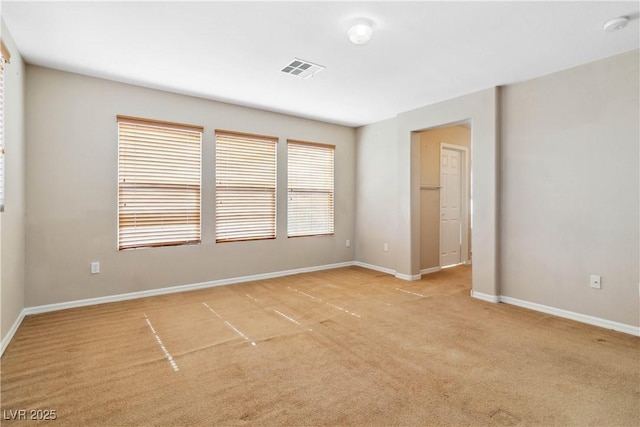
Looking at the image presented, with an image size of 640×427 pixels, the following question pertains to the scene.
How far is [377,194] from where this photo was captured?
5.70 metres

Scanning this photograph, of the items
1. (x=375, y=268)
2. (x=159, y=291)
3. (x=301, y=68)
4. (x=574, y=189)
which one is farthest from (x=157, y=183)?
(x=574, y=189)

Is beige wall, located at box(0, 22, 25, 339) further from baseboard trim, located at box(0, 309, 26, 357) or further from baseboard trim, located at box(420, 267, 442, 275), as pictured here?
baseboard trim, located at box(420, 267, 442, 275)

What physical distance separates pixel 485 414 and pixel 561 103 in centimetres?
318

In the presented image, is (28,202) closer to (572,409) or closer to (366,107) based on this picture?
(366,107)

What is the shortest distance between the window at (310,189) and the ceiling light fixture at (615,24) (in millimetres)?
3825

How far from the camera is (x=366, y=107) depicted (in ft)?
15.9

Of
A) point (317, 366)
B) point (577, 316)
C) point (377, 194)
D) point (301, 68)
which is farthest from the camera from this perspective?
point (377, 194)

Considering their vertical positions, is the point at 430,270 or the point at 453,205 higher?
the point at 453,205

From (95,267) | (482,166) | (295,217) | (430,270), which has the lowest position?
(430,270)

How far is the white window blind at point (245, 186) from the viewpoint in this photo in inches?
183

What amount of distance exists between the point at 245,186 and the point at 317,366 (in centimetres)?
309

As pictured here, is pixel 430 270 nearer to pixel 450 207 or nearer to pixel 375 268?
pixel 375 268

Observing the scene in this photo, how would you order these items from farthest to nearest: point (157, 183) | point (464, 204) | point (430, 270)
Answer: point (464, 204) → point (430, 270) → point (157, 183)

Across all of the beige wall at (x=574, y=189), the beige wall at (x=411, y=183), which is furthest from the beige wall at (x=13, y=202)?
the beige wall at (x=574, y=189)
